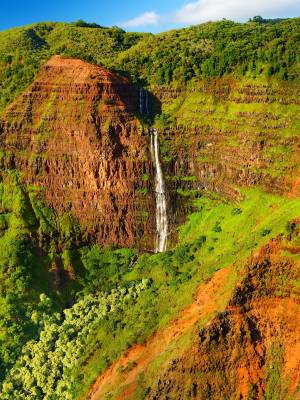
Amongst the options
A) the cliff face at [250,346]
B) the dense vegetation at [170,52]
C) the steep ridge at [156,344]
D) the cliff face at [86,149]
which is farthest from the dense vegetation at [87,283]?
the dense vegetation at [170,52]

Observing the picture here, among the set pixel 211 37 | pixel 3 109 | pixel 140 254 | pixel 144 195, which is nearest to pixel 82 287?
pixel 140 254

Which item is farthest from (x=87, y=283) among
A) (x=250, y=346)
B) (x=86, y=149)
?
(x=250, y=346)

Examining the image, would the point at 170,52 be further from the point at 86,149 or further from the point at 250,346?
the point at 250,346

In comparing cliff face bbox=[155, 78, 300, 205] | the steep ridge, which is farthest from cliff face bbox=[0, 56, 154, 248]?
the steep ridge

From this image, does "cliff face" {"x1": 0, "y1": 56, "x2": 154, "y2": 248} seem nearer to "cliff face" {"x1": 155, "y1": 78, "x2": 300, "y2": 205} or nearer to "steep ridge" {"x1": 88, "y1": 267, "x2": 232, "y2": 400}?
"cliff face" {"x1": 155, "y1": 78, "x2": 300, "y2": 205}

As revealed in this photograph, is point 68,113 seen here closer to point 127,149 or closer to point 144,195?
point 127,149

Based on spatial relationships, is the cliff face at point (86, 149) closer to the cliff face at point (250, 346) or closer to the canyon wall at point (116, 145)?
the canyon wall at point (116, 145)
